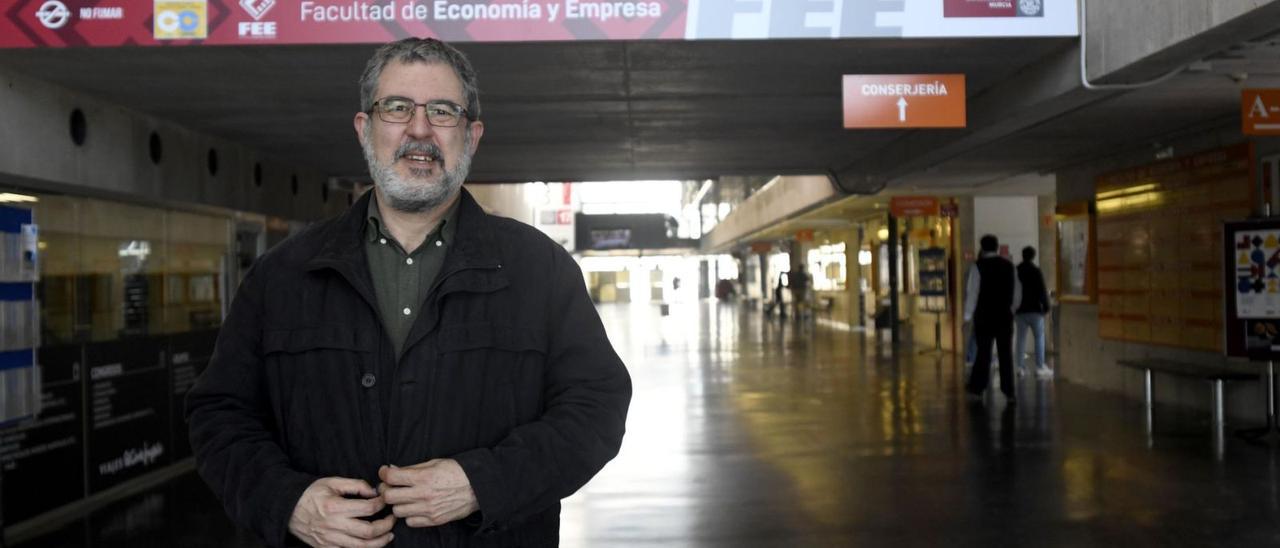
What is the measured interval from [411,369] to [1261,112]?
7483 millimetres

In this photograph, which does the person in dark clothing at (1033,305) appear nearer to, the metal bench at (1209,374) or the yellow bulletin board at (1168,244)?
the yellow bulletin board at (1168,244)

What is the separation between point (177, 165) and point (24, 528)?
380cm

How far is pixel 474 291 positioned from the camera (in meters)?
1.98

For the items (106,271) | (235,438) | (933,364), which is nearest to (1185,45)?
(235,438)

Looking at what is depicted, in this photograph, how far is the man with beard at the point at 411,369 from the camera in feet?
6.17

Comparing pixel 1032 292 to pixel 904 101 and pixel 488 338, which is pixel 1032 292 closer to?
pixel 904 101

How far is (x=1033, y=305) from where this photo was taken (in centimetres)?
1511

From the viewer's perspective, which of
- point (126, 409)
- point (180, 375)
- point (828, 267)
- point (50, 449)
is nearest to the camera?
point (50, 449)

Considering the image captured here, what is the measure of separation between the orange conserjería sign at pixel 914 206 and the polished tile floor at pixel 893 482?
6.02 meters

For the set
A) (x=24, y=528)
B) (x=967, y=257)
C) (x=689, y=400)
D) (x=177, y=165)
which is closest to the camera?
(x=24, y=528)

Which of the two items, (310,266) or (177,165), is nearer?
(310,266)

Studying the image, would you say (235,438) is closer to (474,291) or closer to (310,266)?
(310,266)

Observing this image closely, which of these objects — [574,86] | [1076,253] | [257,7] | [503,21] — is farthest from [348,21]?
[1076,253]

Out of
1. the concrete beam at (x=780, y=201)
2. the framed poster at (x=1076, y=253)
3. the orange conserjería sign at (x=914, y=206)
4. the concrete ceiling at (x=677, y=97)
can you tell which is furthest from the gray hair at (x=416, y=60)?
the orange conserjería sign at (x=914, y=206)
